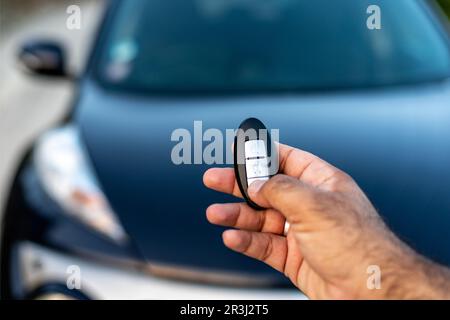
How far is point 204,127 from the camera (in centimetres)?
215

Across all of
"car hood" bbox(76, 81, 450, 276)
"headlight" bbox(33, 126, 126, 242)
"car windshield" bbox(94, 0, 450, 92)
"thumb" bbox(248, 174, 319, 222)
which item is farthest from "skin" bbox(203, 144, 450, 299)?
"car windshield" bbox(94, 0, 450, 92)

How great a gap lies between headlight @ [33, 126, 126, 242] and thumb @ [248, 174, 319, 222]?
2.57ft

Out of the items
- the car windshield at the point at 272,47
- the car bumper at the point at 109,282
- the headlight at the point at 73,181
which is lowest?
the car bumper at the point at 109,282

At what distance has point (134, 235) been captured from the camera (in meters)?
2.00

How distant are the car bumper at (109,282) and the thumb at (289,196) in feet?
1.87

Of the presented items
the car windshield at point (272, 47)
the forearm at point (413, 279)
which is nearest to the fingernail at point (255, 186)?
the forearm at point (413, 279)

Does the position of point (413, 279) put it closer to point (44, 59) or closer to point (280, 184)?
point (280, 184)

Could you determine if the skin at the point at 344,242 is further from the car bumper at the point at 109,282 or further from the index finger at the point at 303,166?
the car bumper at the point at 109,282

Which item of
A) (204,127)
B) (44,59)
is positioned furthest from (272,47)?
(44,59)

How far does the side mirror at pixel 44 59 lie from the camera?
10.5 ft

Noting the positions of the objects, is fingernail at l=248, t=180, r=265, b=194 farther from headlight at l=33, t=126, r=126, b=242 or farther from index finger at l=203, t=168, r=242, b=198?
headlight at l=33, t=126, r=126, b=242

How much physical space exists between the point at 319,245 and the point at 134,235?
80 centimetres

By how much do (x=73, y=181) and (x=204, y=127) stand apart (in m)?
0.41
